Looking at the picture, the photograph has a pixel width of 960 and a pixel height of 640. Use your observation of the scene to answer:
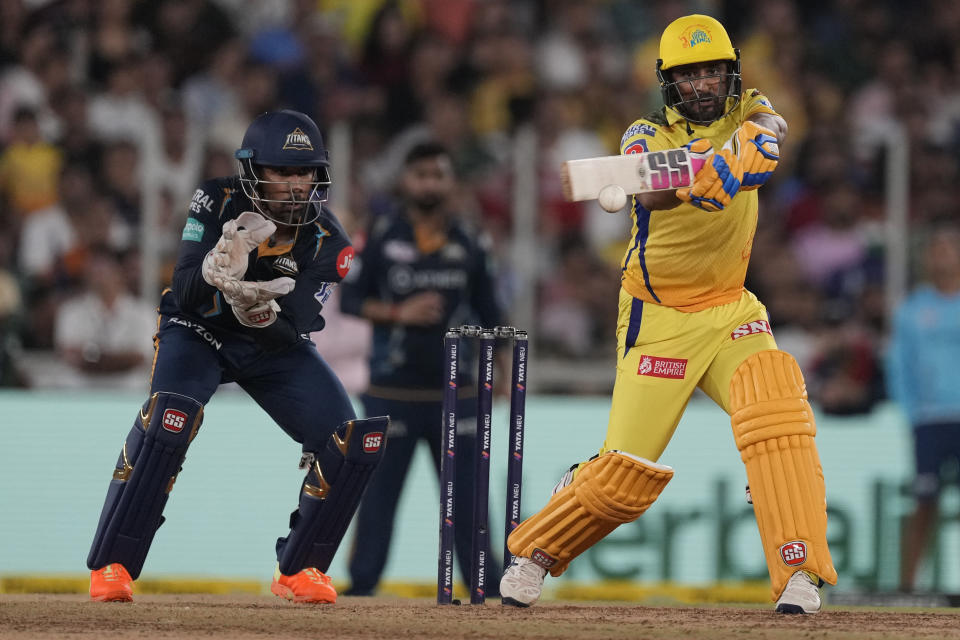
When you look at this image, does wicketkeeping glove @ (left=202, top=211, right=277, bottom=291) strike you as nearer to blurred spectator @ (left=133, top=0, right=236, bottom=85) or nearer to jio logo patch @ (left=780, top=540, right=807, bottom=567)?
jio logo patch @ (left=780, top=540, right=807, bottom=567)

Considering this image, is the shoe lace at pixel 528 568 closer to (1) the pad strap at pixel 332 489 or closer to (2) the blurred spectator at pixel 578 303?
(1) the pad strap at pixel 332 489

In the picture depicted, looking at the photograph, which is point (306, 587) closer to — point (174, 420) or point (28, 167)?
point (174, 420)

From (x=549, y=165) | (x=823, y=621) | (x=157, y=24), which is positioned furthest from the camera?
(x=157, y=24)

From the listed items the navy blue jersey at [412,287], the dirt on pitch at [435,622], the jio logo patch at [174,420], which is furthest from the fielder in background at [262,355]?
the navy blue jersey at [412,287]

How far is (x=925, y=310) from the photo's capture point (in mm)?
10227

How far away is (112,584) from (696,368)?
247 centimetres

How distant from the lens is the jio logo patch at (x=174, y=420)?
645 centimetres

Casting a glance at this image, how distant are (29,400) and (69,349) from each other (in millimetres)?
608

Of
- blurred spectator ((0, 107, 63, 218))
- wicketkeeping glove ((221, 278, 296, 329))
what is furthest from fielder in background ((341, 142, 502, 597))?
blurred spectator ((0, 107, 63, 218))

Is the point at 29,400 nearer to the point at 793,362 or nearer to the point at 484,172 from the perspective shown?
the point at 484,172

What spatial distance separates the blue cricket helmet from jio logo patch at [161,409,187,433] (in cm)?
86

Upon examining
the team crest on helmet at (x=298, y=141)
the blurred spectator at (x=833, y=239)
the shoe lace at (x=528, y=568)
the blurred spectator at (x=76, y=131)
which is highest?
the blurred spectator at (x=76, y=131)

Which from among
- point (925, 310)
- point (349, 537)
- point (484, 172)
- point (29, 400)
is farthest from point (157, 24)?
point (925, 310)

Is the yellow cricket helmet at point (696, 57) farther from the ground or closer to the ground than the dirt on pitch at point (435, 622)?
farther from the ground
